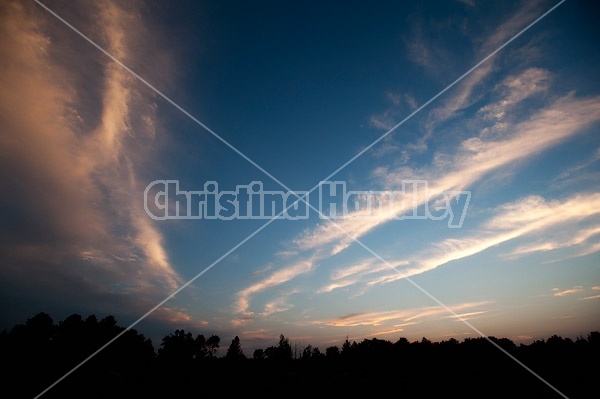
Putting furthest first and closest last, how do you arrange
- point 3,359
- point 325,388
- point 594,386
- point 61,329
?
1. point 61,329
2. point 3,359
3. point 325,388
4. point 594,386

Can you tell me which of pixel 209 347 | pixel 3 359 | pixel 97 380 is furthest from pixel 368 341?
pixel 3 359

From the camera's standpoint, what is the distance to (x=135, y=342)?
309ft

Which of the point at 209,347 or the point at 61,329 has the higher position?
the point at 61,329

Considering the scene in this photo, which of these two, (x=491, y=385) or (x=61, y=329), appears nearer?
(x=491, y=385)

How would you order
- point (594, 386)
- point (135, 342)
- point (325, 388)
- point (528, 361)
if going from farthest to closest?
point (135, 342) < point (528, 361) < point (325, 388) < point (594, 386)

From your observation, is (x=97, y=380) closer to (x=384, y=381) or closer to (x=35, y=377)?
(x=35, y=377)

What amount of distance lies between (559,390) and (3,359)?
87.8 m

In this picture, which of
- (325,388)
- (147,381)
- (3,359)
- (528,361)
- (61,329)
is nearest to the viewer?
(325,388)

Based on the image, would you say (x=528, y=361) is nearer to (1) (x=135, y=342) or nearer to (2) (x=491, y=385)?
(2) (x=491, y=385)

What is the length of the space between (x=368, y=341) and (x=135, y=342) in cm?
8160

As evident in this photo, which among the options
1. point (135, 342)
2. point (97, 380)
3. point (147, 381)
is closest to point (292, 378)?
point (147, 381)

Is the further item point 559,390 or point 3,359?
point 3,359

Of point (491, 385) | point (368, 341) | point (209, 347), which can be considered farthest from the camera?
point (209, 347)

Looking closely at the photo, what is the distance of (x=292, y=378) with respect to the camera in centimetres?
3784
